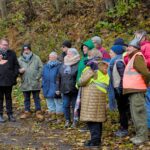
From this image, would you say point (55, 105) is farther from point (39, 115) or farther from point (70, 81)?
point (70, 81)

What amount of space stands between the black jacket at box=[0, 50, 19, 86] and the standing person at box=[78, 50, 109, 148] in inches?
118

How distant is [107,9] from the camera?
61.1 ft

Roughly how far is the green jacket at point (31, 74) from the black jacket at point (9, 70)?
45 centimetres

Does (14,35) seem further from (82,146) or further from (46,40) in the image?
(82,146)

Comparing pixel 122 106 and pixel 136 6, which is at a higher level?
pixel 136 6

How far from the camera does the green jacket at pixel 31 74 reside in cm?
1173

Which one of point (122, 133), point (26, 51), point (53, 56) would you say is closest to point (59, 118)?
point (53, 56)

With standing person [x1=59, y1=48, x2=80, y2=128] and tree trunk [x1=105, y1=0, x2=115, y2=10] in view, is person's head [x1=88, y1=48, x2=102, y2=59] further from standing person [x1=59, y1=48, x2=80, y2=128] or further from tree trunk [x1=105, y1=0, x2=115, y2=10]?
tree trunk [x1=105, y1=0, x2=115, y2=10]

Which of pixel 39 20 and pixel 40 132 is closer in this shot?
pixel 40 132

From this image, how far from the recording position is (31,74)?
11.8 metres

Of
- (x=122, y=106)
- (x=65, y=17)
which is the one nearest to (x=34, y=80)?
(x=122, y=106)

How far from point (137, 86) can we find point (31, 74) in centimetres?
399

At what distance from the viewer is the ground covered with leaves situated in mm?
8859

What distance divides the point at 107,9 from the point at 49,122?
8.57 metres
